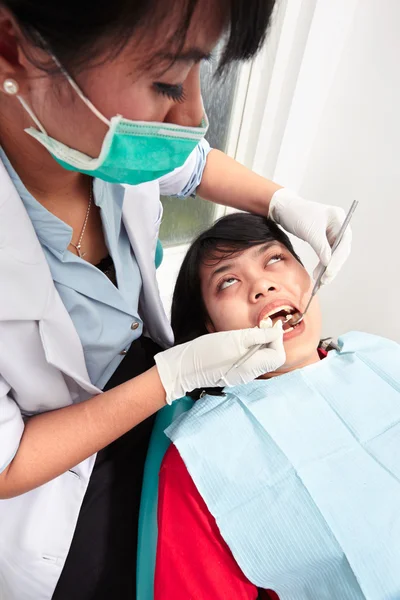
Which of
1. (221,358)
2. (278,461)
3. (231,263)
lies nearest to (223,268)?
(231,263)

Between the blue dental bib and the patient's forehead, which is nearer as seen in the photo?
the blue dental bib

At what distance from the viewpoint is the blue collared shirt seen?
75cm

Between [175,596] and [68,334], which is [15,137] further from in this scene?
[175,596]

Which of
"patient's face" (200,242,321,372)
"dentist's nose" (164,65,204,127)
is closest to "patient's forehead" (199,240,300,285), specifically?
"patient's face" (200,242,321,372)

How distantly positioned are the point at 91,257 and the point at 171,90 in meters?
0.44

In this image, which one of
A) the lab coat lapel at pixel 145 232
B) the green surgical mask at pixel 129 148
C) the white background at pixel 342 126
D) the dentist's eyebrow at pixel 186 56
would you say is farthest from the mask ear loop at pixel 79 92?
the white background at pixel 342 126

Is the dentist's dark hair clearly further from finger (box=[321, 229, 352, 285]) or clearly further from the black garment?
the black garment

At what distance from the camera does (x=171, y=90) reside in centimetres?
58

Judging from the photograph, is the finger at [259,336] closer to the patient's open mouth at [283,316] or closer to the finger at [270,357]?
the finger at [270,357]

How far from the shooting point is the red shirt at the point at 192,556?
0.82 metres

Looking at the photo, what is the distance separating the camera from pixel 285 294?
1054 millimetres

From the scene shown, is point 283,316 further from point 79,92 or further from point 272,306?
point 79,92

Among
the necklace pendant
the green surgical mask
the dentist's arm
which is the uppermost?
Answer: the green surgical mask

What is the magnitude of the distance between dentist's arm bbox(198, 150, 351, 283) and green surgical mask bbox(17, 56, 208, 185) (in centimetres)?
50
